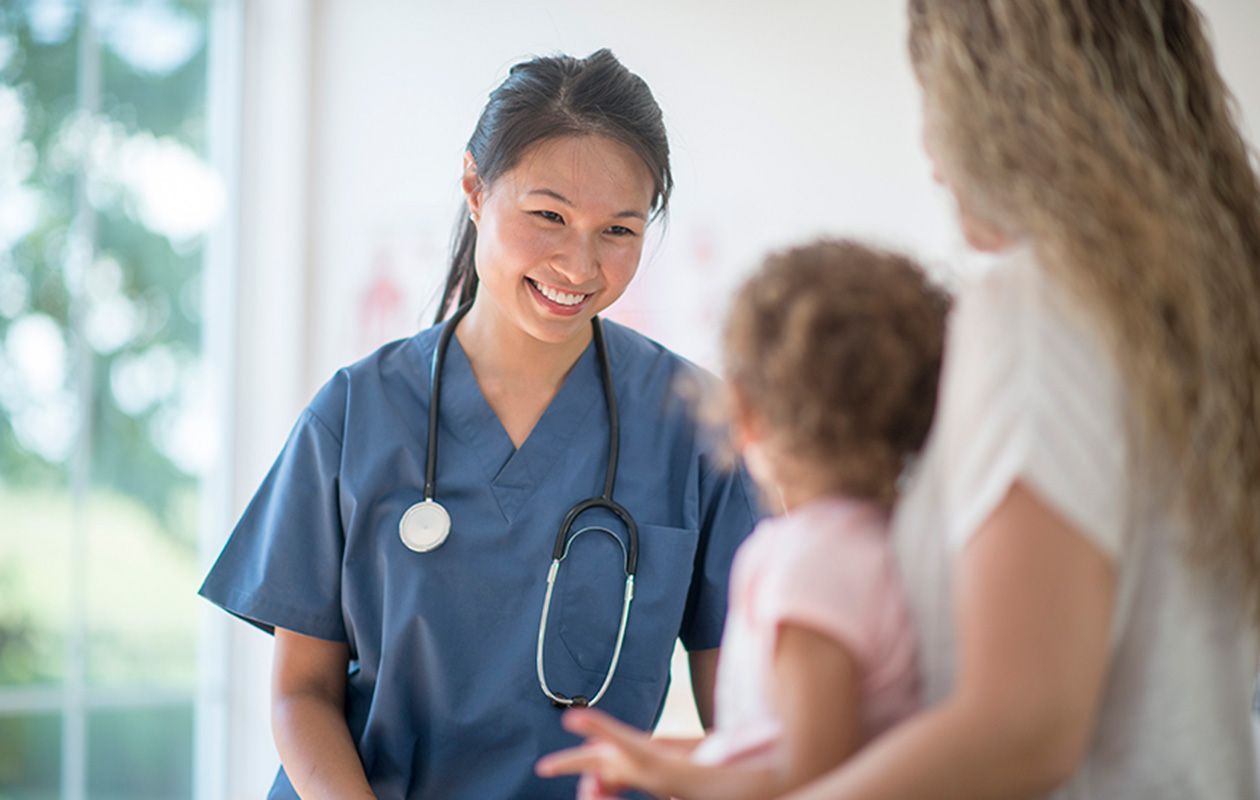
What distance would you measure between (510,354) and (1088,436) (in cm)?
97

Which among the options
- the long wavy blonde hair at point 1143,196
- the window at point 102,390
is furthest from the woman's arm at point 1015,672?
the window at point 102,390

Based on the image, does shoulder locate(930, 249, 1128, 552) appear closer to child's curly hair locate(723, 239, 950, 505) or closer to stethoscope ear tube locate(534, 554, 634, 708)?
child's curly hair locate(723, 239, 950, 505)

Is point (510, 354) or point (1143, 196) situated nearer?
point (1143, 196)

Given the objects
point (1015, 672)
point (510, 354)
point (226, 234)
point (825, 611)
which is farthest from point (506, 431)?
point (226, 234)

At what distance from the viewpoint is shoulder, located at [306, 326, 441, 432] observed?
1424mm

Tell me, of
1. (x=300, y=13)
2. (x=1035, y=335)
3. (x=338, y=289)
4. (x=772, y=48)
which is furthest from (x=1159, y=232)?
(x=300, y=13)

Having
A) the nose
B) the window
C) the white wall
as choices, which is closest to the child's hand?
the nose

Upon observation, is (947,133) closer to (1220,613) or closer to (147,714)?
(1220,613)

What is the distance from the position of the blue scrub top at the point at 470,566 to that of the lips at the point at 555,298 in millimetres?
139

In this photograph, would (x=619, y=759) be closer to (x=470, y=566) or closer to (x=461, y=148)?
(x=470, y=566)

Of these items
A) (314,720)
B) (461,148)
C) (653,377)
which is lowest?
(314,720)

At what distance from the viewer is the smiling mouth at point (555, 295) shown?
1.40 m

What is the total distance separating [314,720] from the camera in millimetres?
1359

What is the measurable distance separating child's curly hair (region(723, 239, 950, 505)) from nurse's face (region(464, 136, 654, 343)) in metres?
0.62
